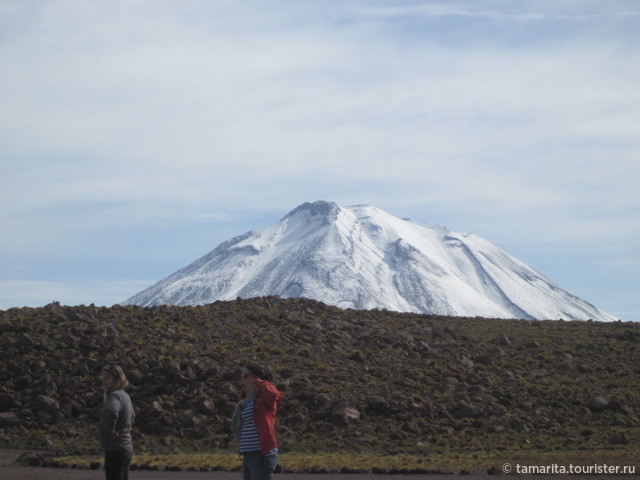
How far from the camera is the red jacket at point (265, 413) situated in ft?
39.4

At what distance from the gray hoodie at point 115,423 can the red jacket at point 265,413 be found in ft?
7.78

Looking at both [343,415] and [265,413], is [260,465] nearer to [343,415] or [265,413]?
[265,413]

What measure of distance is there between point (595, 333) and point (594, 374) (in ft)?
28.9

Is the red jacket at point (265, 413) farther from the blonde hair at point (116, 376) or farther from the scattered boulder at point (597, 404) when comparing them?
the scattered boulder at point (597, 404)

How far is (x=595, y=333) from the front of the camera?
48031mm

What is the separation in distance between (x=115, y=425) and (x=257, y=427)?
2.59 metres

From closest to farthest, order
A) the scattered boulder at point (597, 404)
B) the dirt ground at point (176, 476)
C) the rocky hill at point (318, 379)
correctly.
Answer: the dirt ground at point (176, 476), the rocky hill at point (318, 379), the scattered boulder at point (597, 404)

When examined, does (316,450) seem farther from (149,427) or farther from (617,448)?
(617,448)

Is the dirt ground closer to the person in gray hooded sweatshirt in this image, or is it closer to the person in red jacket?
the person in gray hooded sweatshirt

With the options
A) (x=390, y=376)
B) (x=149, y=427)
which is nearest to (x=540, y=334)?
(x=390, y=376)

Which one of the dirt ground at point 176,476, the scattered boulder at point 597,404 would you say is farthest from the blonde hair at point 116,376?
the scattered boulder at point 597,404

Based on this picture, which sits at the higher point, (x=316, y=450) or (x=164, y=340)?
(x=164, y=340)

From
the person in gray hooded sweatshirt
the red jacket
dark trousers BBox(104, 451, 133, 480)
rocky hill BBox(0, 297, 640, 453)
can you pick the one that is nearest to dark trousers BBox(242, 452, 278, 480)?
the red jacket

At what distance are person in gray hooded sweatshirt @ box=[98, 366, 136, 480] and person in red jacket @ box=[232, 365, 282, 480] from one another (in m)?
2.14
